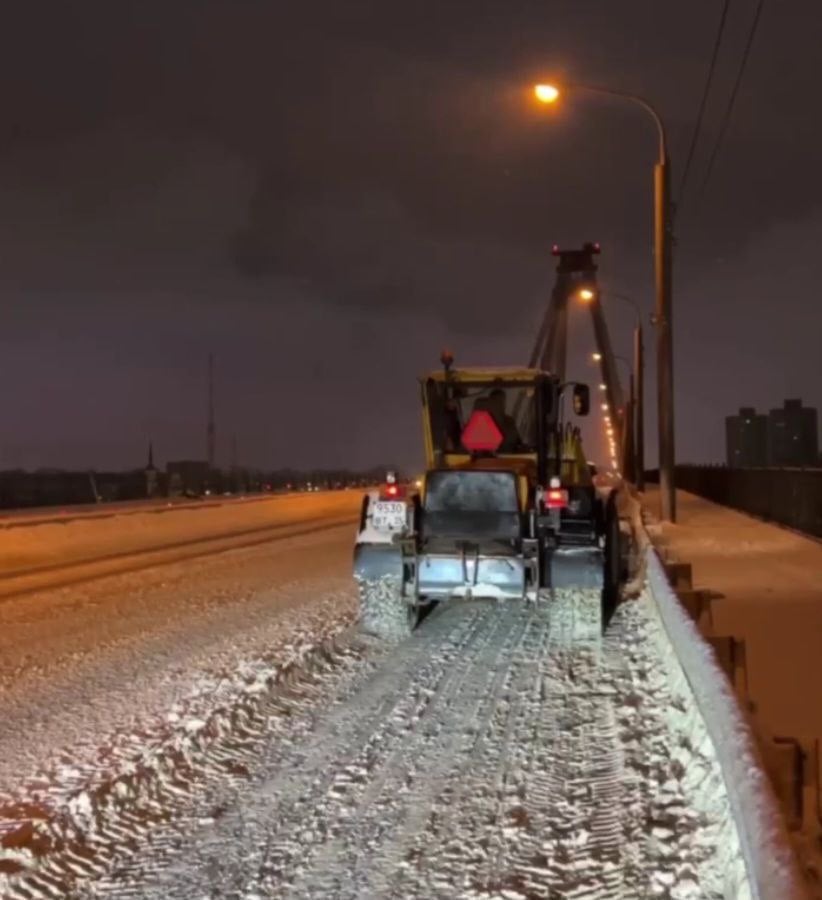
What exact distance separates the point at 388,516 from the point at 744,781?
8365mm

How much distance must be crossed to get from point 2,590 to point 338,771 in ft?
40.1

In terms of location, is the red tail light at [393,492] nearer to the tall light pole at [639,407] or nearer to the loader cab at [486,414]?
the loader cab at [486,414]

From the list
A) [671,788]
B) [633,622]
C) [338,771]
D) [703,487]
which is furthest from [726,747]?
[703,487]

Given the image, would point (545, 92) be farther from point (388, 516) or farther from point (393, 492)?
point (388, 516)

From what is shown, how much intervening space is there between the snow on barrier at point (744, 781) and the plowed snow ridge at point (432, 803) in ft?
0.87

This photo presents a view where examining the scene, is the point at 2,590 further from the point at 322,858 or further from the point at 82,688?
the point at 322,858

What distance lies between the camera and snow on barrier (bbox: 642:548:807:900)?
13.0 feet

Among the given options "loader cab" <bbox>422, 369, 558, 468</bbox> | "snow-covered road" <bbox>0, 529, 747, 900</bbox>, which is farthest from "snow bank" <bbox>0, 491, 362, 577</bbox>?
"snow-covered road" <bbox>0, 529, 747, 900</bbox>

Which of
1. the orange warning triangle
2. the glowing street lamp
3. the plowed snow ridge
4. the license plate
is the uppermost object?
the glowing street lamp

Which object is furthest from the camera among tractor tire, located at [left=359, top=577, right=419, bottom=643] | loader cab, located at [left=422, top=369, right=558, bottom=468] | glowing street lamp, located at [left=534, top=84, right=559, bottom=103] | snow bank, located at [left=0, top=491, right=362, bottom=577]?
snow bank, located at [left=0, top=491, right=362, bottom=577]

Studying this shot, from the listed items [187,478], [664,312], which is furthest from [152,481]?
[664,312]

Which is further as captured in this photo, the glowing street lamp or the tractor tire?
the glowing street lamp

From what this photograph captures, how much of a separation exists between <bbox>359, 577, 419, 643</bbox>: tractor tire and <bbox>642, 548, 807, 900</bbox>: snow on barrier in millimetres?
5286

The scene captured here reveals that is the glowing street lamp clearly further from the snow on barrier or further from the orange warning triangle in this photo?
the snow on barrier
